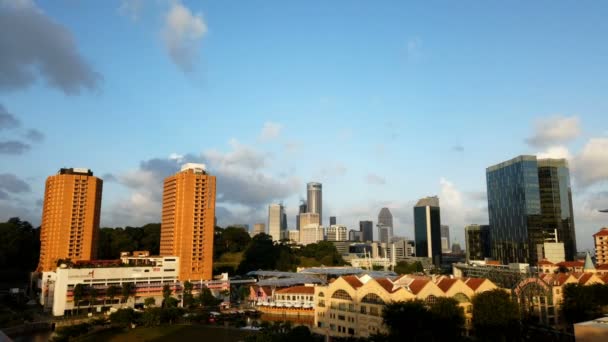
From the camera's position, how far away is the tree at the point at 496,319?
181 ft

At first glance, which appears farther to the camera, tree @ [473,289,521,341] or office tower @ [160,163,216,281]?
office tower @ [160,163,216,281]

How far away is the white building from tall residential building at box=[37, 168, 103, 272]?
16.6 metres

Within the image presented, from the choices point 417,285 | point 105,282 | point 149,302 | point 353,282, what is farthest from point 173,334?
point 417,285

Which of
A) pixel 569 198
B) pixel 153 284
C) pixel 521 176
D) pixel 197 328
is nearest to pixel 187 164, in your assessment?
pixel 153 284

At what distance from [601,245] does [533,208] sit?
30.8 meters

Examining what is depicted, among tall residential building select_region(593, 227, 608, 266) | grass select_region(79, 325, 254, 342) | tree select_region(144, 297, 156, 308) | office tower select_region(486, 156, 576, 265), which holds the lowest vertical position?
grass select_region(79, 325, 254, 342)

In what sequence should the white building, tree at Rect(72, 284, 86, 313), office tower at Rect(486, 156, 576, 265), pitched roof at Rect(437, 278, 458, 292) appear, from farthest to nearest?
office tower at Rect(486, 156, 576, 265) < the white building < tree at Rect(72, 284, 86, 313) < pitched roof at Rect(437, 278, 458, 292)

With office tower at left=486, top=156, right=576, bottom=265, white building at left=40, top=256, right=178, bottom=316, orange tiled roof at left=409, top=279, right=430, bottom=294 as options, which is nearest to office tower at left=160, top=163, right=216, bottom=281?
white building at left=40, top=256, right=178, bottom=316

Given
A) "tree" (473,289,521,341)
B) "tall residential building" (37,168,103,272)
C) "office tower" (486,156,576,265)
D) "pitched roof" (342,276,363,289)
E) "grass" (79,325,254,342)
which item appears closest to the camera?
"tree" (473,289,521,341)

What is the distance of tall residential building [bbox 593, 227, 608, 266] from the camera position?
128m

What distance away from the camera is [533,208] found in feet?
520

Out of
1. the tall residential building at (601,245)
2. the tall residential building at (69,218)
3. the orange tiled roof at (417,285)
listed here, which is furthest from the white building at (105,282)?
the tall residential building at (601,245)

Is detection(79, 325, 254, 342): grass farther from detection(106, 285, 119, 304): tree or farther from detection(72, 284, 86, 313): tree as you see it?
detection(106, 285, 119, 304): tree

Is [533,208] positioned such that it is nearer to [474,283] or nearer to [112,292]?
[474,283]
